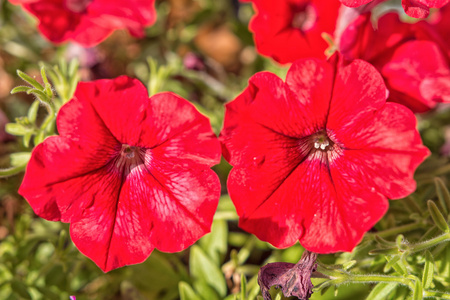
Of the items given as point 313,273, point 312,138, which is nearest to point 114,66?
point 312,138

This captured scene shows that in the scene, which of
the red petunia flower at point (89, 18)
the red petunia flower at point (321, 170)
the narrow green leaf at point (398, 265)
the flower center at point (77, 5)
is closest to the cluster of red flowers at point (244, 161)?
the red petunia flower at point (321, 170)

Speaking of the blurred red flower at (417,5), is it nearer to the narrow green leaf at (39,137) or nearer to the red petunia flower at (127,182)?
the red petunia flower at (127,182)

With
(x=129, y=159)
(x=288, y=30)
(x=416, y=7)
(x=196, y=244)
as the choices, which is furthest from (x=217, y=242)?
(x=416, y=7)

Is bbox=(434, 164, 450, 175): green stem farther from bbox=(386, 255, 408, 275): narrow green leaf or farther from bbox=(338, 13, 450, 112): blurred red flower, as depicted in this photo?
bbox=(386, 255, 408, 275): narrow green leaf

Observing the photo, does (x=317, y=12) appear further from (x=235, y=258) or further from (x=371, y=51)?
(x=235, y=258)

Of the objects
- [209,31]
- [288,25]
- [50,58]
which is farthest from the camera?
[209,31]

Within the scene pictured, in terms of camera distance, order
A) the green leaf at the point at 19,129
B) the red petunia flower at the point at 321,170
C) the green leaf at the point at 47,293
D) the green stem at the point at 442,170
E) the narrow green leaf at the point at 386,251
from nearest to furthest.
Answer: the red petunia flower at the point at 321,170 → the narrow green leaf at the point at 386,251 → the green leaf at the point at 19,129 → the green leaf at the point at 47,293 → the green stem at the point at 442,170
